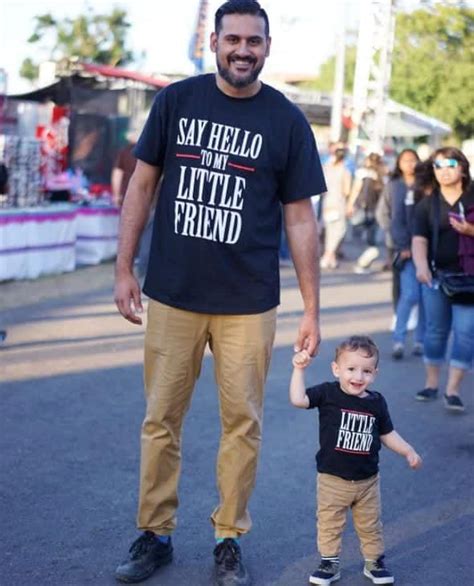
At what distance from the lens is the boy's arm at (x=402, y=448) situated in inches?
179

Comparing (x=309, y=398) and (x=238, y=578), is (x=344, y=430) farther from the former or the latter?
(x=238, y=578)

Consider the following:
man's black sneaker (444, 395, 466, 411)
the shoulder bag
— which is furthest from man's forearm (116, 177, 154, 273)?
man's black sneaker (444, 395, 466, 411)

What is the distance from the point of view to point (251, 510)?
562 centimetres

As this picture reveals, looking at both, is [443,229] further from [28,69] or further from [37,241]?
[28,69]

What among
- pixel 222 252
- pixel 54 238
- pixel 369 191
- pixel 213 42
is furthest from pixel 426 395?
pixel 369 191

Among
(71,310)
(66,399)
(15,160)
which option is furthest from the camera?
(15,160)

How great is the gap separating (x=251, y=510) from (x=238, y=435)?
1173 millimetres

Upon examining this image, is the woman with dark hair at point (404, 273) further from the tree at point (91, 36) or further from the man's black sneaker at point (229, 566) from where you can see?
the tree at point (91, 36)

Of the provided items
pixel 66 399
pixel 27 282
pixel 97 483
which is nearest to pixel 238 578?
pixel 97 483

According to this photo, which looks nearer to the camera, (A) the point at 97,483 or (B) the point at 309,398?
(B) the point at 309,398

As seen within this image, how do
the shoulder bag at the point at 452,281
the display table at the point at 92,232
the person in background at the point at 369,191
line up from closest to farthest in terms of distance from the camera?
the shoulder bag at the point at 452,281, the display table at the point at 92,232, the person in background at the point at 369,191

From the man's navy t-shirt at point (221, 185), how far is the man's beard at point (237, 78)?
0.11m

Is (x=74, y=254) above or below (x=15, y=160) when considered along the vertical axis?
below

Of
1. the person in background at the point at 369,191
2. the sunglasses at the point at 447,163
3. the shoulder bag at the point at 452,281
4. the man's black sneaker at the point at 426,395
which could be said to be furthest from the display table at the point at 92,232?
the sunglasses at the point at 447,163
